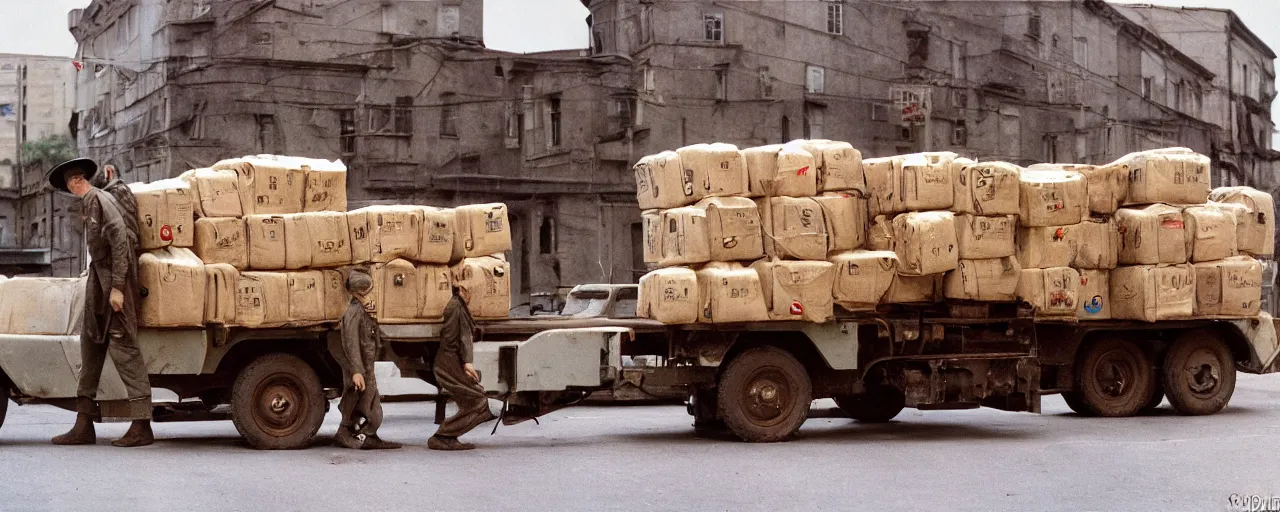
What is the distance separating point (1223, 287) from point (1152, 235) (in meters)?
1.08

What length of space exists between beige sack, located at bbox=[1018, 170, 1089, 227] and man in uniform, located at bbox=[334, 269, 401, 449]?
5973 mm

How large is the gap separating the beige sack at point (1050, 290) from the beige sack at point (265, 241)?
660 cm

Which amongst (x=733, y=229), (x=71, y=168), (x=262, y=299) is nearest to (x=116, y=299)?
(x=262, y=299)

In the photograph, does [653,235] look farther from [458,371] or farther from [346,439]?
Result: [346,439]

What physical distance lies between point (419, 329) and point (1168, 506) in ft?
19.6

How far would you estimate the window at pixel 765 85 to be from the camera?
25656 mm

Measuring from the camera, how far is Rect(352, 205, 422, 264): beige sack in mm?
11047

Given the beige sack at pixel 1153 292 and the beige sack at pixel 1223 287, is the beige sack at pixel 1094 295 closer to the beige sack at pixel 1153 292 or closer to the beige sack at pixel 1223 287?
the beige sack at pixel 1153 292

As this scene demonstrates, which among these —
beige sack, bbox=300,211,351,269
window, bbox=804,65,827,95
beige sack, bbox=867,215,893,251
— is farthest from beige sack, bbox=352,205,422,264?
window, bbox=804,65,827,95

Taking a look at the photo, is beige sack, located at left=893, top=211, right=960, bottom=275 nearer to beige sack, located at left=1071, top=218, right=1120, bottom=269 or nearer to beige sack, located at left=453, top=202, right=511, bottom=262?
beige sack, located at left=1071, top=218, right=1120, bottom=269

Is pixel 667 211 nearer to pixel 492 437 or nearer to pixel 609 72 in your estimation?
pixel 492 437

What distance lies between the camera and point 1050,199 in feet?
40.6

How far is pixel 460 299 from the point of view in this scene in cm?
1074

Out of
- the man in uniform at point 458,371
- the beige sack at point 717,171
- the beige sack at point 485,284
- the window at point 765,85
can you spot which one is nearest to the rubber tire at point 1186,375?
the beige sack at point 717,171
